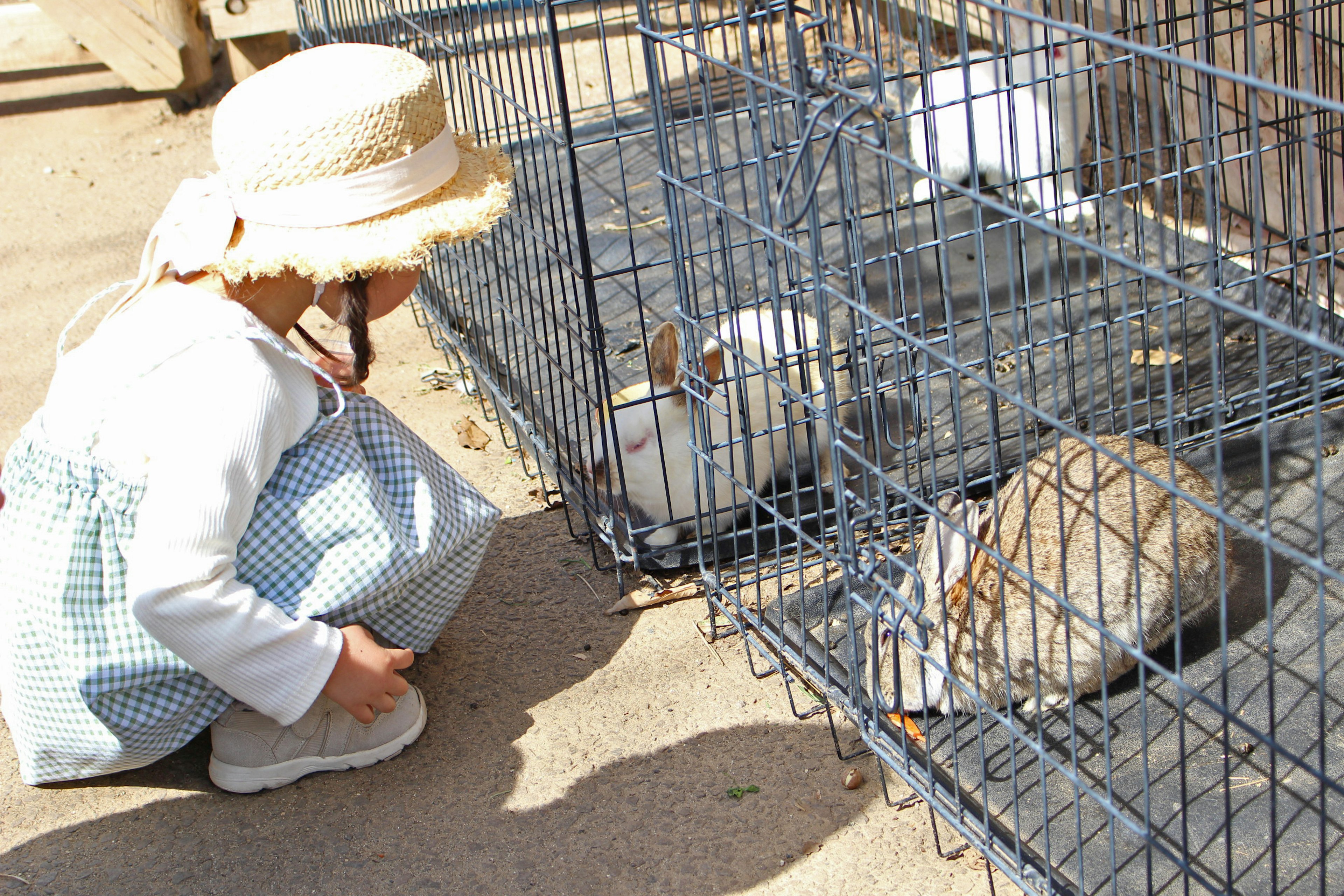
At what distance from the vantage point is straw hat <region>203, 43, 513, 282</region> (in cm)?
195

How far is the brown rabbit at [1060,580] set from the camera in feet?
7.35

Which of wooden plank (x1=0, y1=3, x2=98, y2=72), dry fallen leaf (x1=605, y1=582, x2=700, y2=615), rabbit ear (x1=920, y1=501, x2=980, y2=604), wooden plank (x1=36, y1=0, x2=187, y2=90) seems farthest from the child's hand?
wooden plank (x1=0, y1=3, x2=98, y2=72)

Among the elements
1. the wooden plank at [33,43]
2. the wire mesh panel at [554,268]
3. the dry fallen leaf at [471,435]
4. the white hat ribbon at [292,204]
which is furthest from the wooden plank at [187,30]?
the white hat ribbon at [292,204]

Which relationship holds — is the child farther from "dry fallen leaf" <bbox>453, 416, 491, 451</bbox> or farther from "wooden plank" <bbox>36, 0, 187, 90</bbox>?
"wooden plank" <bbox>36, 0, 187, 90</bbox>

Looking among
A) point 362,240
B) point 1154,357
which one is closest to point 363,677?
point 362,240

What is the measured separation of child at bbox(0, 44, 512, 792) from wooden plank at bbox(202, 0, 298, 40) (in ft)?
14.4

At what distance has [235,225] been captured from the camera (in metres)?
2.06

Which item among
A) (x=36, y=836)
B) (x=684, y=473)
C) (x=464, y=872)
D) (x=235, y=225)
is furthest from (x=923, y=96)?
(x=36, y=836)

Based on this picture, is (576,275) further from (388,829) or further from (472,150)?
(388,829)

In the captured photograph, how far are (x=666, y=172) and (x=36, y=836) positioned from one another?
5.73ft

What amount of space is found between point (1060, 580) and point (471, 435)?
199cm

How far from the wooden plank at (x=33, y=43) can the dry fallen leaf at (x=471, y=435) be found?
421 cm

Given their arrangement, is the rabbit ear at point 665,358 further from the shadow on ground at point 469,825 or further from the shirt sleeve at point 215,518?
the shirt sleeve at point 215,518

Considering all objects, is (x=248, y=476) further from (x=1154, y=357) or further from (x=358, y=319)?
(x=1154, y=357)
